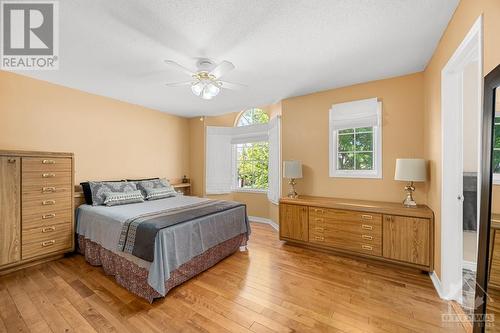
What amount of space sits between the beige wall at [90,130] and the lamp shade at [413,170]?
439 cm

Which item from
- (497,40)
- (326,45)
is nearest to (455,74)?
(497,40)

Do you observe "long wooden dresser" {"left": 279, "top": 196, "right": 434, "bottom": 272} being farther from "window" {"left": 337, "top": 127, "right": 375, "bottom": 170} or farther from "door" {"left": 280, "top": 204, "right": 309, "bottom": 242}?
"window" {"left": 337, "top": 127, "right": 375, "bottom": 170}

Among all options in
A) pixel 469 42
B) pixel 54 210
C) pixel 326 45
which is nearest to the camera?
pixel 469 42

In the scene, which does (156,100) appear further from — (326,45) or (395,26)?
(395,26)

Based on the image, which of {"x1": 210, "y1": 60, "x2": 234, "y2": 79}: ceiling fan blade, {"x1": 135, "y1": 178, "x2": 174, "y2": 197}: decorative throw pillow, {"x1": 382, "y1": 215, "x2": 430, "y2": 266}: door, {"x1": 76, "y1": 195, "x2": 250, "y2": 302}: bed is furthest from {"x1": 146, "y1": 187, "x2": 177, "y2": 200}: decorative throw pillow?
{"x1": 382, "y1": 215, "x2": 430, "y2": 266}: door

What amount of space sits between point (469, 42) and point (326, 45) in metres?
1.08

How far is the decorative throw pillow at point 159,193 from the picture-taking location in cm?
370

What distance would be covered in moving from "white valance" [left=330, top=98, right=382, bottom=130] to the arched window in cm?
175

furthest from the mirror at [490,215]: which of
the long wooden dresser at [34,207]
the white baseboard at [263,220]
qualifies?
the long wooden dresser at [34,207]

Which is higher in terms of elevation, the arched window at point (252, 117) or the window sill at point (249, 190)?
the arched window at point (252, 117)

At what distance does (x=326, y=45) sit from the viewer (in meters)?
2.16

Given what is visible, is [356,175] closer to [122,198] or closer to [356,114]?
[356,114]

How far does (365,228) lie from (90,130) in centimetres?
449

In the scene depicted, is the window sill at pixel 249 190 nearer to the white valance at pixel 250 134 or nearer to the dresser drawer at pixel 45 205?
the white valance at pixel 250 134
